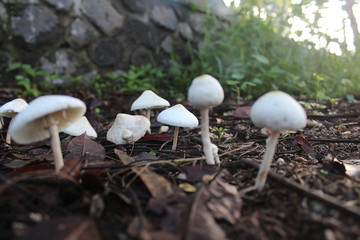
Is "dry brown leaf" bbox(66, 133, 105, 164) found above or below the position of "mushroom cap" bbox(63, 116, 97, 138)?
below

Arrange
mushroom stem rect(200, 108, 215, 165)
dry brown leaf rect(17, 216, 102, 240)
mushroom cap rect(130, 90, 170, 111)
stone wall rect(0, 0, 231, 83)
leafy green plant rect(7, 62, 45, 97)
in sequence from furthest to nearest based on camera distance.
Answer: stone wall rect(0, 0, 231, 83) < leafy green plant rect(7, 62, 45, 97) < mushroom cap rect(130, 90, 170, 111) < mushroom stem rect(200, 108, 215, 165) < dry brown leaf rect(17, 216, 102, 240)

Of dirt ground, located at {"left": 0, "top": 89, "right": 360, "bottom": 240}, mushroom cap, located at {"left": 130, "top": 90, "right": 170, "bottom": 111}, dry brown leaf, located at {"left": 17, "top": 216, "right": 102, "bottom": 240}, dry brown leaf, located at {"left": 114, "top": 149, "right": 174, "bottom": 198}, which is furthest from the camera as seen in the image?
mushroom cap, located at {"left": 130, "top": 90, "right": 170, "bottom": 111}

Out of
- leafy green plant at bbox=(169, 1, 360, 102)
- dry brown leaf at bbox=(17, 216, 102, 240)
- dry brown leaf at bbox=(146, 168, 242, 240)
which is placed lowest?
dry brown leaf at bbox=(17, 216, 102, 240)

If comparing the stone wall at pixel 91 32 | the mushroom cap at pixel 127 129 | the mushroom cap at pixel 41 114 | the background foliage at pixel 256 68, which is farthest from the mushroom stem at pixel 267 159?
the stone wall at pixel 91 32

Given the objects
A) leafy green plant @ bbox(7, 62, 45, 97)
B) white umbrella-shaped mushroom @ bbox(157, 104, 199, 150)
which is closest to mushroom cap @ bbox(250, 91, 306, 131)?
white umbrella-shaped mushroom @ bbox(157, 104, 199, 150)

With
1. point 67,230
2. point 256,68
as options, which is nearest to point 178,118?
point 67,230

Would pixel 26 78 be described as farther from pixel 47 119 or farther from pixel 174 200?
pixel 174 200

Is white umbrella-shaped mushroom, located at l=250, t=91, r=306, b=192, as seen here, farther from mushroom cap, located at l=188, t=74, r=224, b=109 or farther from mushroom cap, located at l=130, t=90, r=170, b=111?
mushroom cap, located at l=130, t=90, r=170, b=111
